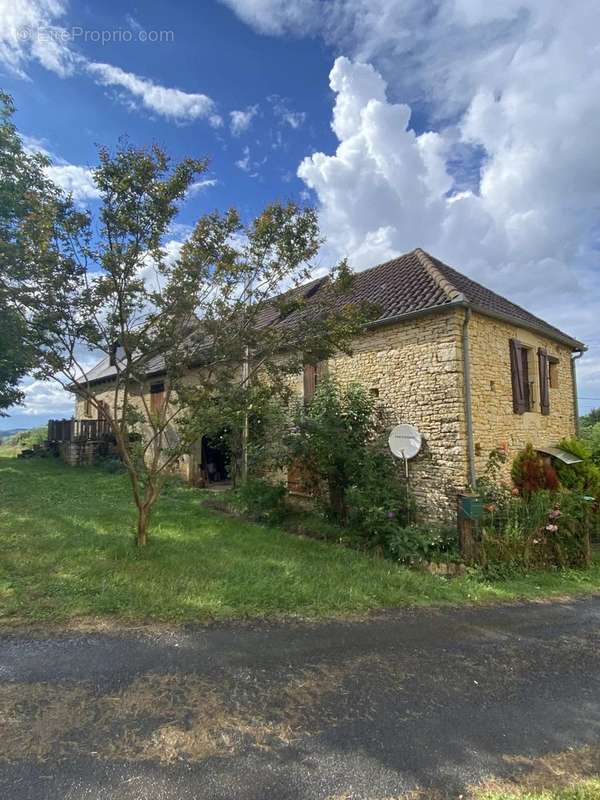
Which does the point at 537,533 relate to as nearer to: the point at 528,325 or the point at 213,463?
the point at 528,325

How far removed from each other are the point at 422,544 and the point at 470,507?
1.06m

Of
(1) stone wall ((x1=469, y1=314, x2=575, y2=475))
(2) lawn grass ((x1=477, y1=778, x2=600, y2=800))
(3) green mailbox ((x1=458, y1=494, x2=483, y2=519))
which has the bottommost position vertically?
(2) lawn grass ((x1=477, y1=778, x2=600, y2=800))

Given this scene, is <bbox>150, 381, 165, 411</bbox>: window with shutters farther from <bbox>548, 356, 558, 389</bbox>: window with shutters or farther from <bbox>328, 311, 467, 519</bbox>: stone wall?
<bbox>548, 356, 558, 389</bbox>: window with shutters

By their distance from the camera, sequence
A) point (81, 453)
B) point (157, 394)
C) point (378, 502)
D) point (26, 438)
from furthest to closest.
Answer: point (26, 438)
point (81, 453)
point (157, 394)
point (378, 502)

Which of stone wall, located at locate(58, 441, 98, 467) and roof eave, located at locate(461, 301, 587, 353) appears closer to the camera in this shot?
roof eave, located at locate(461, 301, 587, 353)

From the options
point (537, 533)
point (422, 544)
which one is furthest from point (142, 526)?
point (537, 533)

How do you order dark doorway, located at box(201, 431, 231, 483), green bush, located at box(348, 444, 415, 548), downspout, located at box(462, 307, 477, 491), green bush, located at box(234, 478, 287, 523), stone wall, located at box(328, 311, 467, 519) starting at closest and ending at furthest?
green bush, located at box(348, 444, 415, 548) → downspout, located at box(462, 307, 477, 491) → stone wall, located at box(328, 311, 467, 519) → green bush, located at box(234, 478, 287, 523) → dark doorway, located at box(201, 431, 231, 483)

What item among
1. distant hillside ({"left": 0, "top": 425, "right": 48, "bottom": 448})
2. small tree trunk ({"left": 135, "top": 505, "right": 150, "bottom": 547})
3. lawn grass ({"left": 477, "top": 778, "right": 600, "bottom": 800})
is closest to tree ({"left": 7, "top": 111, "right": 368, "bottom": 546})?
small tree trunk ({"left": 135, "top": 505, "right": 150, "bottom": 547})

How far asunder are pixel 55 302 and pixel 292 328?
3909 mm

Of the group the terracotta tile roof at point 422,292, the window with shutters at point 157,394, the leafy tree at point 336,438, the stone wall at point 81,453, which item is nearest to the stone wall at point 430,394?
the terracotta tile roof at point 422,292

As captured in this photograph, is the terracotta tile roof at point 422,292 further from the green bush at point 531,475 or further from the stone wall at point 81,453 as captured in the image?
the stone wall at point 81,453

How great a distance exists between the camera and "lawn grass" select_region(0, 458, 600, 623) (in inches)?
189

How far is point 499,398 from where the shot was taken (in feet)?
Answer: 29.4

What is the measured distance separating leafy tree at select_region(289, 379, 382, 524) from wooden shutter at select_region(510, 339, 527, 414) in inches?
128
